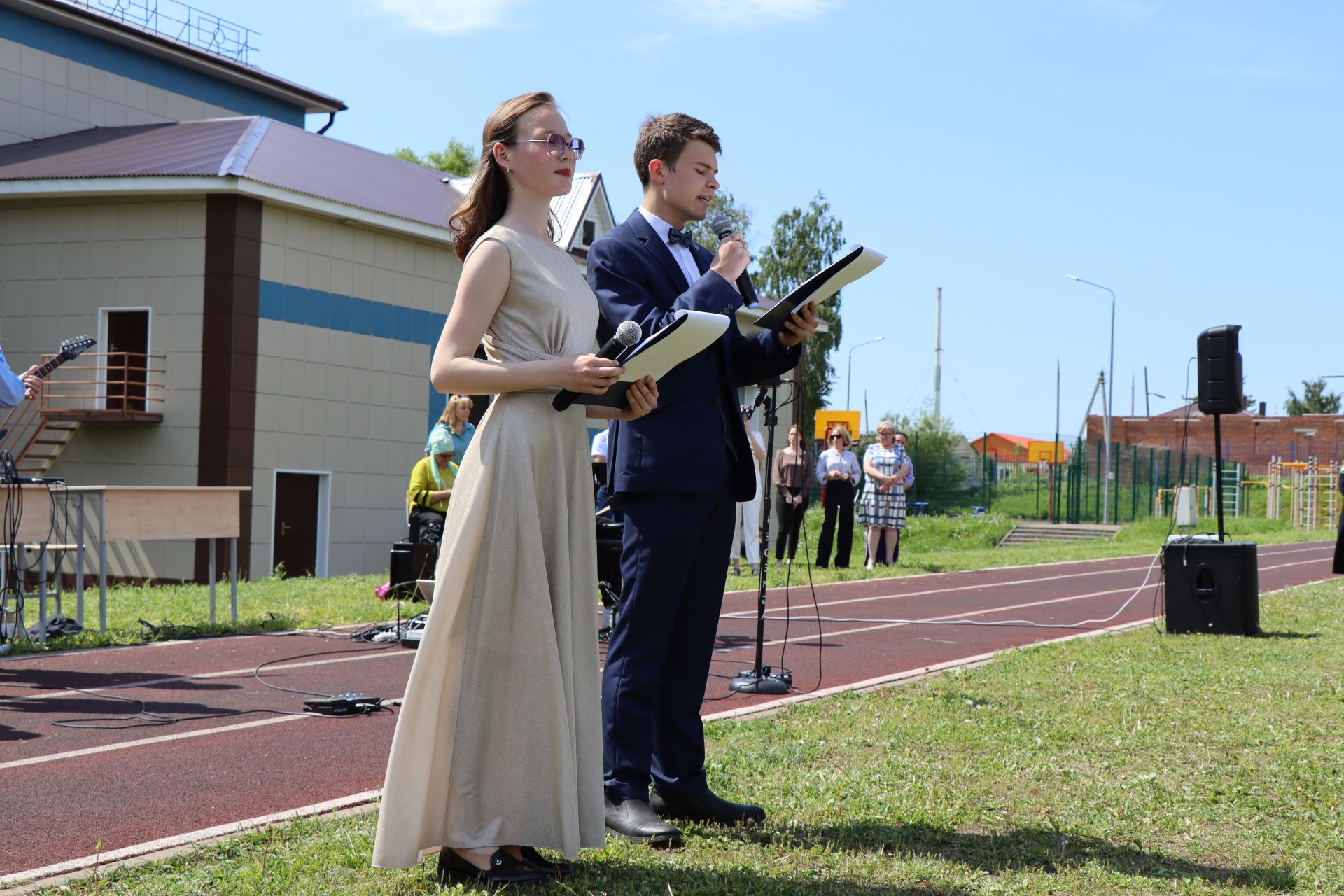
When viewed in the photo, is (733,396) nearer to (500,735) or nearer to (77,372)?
(500,735)

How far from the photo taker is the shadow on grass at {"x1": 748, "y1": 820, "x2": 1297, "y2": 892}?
12.5ft

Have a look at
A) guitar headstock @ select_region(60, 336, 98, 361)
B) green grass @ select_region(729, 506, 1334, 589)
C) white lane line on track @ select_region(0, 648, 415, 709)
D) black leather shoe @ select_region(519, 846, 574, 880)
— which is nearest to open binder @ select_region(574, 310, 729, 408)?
black leather shoe @ select_region(519, 846, 574, 880)

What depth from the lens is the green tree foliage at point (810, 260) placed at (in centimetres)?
6166

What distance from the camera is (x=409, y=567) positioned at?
12.4 m

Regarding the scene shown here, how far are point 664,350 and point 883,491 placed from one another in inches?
595

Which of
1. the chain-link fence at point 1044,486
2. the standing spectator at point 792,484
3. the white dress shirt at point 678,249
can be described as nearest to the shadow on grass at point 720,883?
the white dress shirt at point 678,249

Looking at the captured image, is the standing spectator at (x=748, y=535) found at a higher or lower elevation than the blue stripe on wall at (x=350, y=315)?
lower

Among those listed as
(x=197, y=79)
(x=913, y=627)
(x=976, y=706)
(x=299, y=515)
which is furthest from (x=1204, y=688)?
(x=197, y=79)

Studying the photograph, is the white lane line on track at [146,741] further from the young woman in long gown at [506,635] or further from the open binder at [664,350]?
the open binder at [664,350]

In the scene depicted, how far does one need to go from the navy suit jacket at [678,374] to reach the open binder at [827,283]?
121 mm

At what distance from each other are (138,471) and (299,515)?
2705 mm

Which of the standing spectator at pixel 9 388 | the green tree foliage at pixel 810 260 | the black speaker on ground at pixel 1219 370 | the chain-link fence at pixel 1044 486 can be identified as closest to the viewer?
the standing spectator at pixel 9 388

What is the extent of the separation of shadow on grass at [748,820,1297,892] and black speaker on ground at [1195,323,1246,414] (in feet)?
26.0

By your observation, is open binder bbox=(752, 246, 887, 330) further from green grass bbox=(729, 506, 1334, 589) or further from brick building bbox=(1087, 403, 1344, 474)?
brick building bbox=(1087, 403, 1344, 474)
